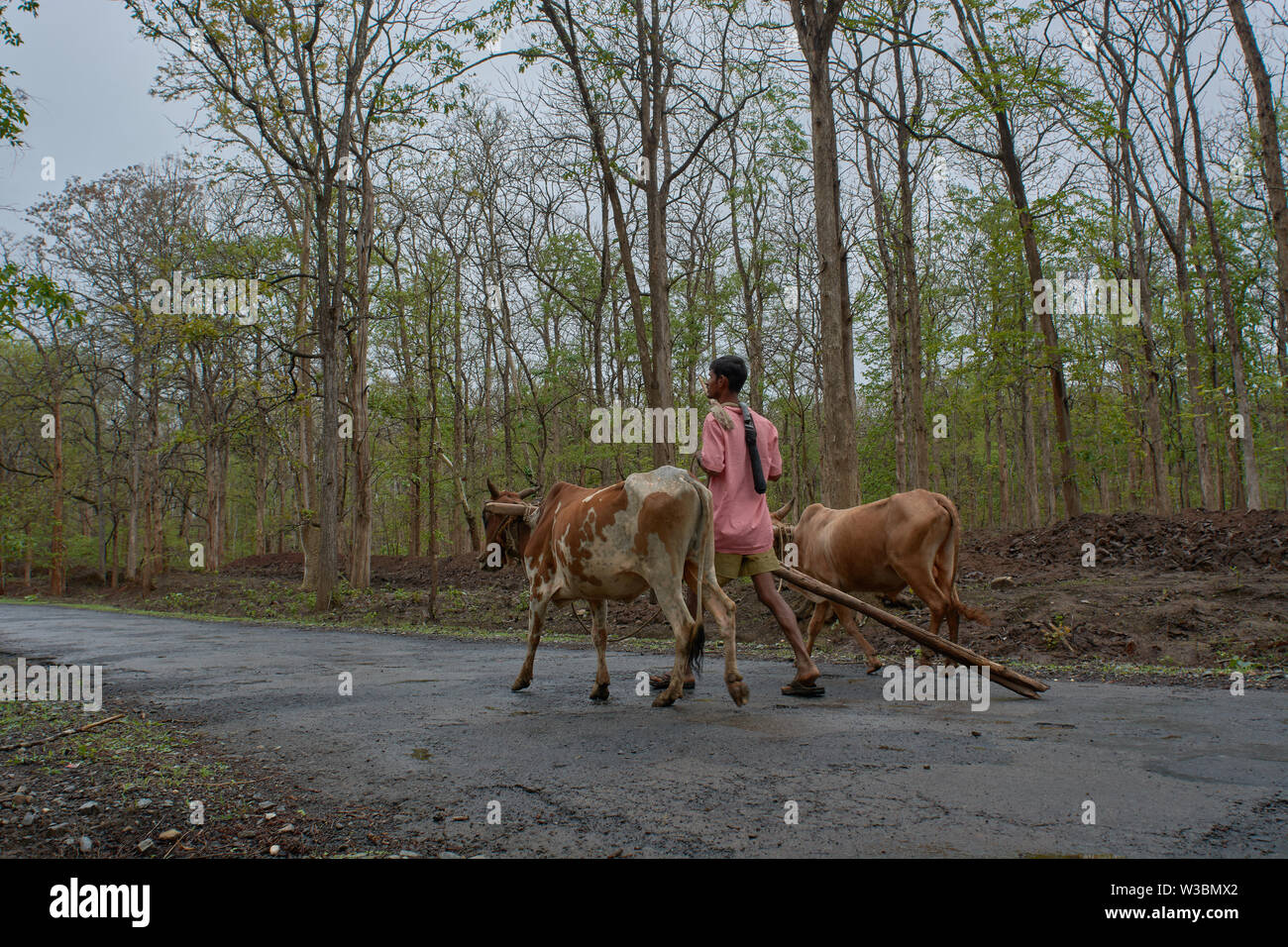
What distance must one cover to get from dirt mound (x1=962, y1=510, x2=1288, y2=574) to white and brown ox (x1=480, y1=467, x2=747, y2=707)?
10487 millimetres

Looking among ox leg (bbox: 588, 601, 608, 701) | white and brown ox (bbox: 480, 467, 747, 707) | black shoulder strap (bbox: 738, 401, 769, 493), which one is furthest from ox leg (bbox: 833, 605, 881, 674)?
ox leg (bbox: 588, 601, 608, 701)

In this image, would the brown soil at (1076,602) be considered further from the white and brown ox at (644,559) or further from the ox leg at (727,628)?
the ox leg at (727,628)

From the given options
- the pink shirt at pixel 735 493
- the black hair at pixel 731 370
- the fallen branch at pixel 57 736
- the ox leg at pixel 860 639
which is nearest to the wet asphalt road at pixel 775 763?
the ox leg at pixel 860 639

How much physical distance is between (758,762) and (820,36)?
38.5ft

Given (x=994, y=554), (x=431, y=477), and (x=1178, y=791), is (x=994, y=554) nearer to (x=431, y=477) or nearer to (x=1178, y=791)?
(x=431, y=477)

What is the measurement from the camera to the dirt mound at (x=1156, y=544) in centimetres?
1336

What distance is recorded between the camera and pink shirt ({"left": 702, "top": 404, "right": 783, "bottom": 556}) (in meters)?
6.35

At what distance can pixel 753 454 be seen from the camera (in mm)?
6406

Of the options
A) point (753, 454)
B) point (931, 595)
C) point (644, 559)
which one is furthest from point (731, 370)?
point (931, 595)

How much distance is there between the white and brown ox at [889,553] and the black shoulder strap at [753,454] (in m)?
1.96

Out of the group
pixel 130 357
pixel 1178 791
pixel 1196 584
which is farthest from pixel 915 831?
pixel 130 357

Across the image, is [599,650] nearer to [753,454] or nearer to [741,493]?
[741,493]

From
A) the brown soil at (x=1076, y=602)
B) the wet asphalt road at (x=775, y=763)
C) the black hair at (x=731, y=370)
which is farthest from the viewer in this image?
the brown soil at (x=1076, y=602)

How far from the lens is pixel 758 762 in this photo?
159 inches
